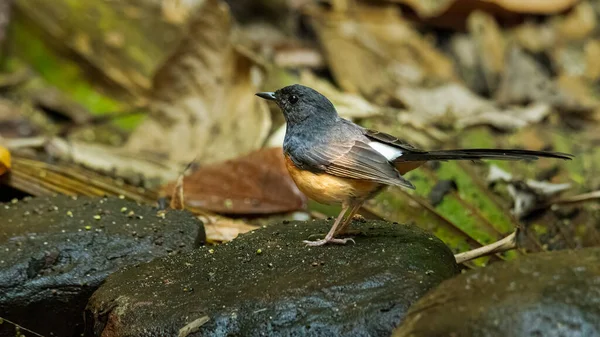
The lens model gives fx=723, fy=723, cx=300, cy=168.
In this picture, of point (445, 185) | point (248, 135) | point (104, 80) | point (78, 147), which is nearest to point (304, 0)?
point (104, 80)

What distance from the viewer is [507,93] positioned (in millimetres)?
6727

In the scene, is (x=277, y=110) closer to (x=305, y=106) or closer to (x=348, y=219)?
(x=305, y=106)

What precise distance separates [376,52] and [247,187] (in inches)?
119

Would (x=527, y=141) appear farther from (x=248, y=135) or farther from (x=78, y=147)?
(x=78, y=147)

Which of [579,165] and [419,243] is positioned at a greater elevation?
[419,243]

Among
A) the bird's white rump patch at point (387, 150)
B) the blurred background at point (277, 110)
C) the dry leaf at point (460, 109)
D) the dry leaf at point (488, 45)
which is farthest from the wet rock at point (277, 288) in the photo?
the dry leaf at point (488, 45)

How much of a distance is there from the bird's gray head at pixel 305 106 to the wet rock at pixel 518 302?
4.16 ft

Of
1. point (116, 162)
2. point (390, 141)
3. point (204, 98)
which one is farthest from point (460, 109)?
point (390, 141)

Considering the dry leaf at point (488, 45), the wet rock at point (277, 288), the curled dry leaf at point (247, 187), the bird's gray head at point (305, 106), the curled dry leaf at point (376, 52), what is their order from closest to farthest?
1. the wet rock at point (277, 288)
2. the bird's gray head at point (305, 106)
3. the curled dry leaf at point (247, 187)
4. the curled dry leaf at point (376, 52)
5. the dry leaf at point (488, 45)

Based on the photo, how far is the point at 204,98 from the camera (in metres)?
5.96

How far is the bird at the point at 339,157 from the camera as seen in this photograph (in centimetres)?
296

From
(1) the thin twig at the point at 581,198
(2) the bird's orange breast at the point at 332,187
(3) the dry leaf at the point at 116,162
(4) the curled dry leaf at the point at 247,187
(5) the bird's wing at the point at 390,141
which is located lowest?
(3) the dry leaf at the point at 116,162

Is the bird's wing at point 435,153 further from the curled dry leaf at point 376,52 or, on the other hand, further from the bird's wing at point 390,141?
the curled dry leaf at point 376,52

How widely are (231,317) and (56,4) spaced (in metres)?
5.25
